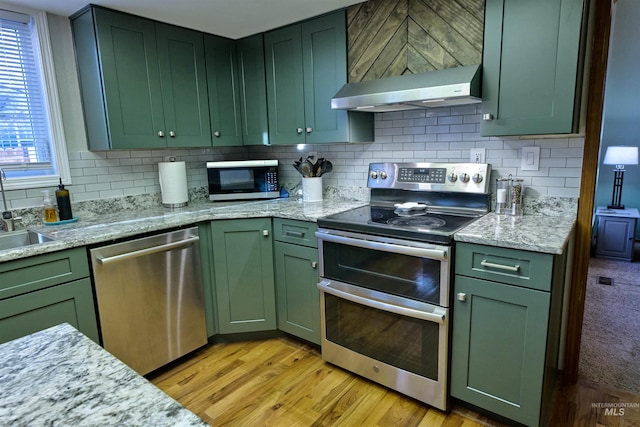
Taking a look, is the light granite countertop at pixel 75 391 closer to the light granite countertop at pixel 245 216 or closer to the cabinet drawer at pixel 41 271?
the cabinet drawer at pixel 41 271

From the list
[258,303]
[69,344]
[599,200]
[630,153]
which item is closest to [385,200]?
[258,303]

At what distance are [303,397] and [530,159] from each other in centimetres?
179

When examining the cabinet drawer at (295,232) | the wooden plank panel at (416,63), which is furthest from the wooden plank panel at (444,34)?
the cabinet drawer at (295,232)

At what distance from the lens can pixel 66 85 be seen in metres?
2.42

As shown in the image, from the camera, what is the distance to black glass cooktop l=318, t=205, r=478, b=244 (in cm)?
181

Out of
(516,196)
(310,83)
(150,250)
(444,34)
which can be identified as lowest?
(150,250)

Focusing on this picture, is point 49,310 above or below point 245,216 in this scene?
below

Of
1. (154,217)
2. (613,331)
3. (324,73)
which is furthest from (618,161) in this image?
(154,217)

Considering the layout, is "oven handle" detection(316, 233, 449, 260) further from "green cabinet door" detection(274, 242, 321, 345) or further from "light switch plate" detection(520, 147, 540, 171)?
"light switch plate" detection(520, 147, 540, 171)

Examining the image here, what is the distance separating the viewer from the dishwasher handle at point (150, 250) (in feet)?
6.52

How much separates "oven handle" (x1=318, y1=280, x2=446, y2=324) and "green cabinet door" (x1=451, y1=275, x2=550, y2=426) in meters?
0.10

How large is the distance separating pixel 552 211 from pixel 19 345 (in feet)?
7.54

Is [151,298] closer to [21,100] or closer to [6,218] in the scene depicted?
[6,218]

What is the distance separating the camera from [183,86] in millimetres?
2664
